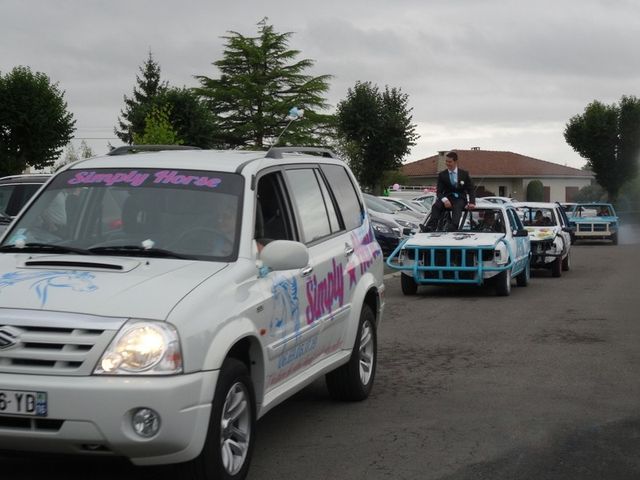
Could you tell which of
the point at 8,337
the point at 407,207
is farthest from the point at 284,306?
the point at 407,207

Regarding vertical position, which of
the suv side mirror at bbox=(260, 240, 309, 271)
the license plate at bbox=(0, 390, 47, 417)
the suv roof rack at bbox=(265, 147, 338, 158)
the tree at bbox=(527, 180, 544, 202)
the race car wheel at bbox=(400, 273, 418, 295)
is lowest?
the tree at bbox=(527, 180, 544, 202)

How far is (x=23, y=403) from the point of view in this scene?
15.9 ft

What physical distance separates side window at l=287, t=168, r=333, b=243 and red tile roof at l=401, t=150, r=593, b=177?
3235 inches

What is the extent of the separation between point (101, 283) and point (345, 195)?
334 cm

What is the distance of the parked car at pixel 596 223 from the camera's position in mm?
40219

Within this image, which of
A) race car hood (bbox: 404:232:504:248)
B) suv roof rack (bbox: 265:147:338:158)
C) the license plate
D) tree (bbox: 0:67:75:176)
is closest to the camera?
the license plate

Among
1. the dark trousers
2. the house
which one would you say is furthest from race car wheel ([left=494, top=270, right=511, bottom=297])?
the house

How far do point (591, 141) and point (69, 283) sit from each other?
7943cm

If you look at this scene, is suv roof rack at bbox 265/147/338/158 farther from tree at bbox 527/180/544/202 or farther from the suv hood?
tree at bbox 527/180/544/202

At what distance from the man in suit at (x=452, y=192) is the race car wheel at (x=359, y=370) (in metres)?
9.22

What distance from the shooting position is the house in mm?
92562

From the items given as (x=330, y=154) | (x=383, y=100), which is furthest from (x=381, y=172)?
(x=330, y=154)

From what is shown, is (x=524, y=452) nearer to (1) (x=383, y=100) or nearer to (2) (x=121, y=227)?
(2) (x=121, y=227)

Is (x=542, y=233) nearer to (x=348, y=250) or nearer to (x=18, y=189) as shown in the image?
(x=18, y=189)
